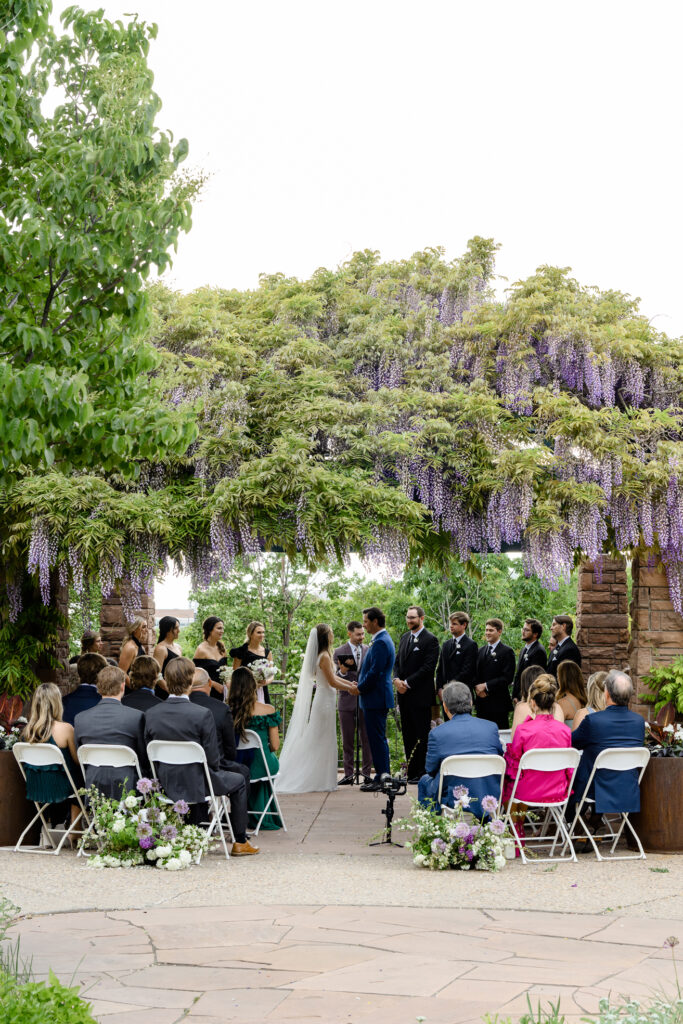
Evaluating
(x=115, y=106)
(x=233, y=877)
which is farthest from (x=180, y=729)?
(x=115, y=106)

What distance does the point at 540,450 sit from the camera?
8828mm

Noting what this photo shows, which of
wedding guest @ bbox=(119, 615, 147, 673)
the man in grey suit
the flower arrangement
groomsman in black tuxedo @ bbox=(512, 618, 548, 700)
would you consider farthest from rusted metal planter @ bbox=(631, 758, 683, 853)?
wedding guest @ bbox=(119, 615, 147, 673)

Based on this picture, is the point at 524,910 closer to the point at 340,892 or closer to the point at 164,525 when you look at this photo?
the point at 340,892

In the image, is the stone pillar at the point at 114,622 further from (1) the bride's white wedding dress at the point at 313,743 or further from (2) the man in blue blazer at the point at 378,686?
(2) the man in blue blazer at the point at 378,686

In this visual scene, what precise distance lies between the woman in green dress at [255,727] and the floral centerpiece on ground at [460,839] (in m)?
1.56

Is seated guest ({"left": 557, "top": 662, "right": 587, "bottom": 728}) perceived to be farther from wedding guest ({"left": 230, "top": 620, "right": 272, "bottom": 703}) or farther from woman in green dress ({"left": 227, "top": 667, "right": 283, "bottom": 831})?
Answer: wedding guest ({"left": 230, "top": 620, "right": 272, "bottom": 703})

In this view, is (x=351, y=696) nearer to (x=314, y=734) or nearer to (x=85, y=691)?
(x=314, y=734)

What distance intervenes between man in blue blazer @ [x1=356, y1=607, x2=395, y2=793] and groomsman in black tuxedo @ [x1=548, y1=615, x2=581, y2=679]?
4.76 ft

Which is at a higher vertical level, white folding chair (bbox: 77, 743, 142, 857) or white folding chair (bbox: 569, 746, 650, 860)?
white folding chair (bbox: 77, 743, 142, 857)

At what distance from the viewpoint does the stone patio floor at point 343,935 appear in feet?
12.6

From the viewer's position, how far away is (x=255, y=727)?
26.3 feet

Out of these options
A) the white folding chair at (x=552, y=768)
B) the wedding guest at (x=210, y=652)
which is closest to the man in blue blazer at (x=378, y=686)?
the wedding guest at (x=210, y=652)

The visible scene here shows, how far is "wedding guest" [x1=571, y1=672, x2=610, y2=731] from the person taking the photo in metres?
7.44

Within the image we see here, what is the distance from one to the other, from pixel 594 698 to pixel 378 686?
108 inches
